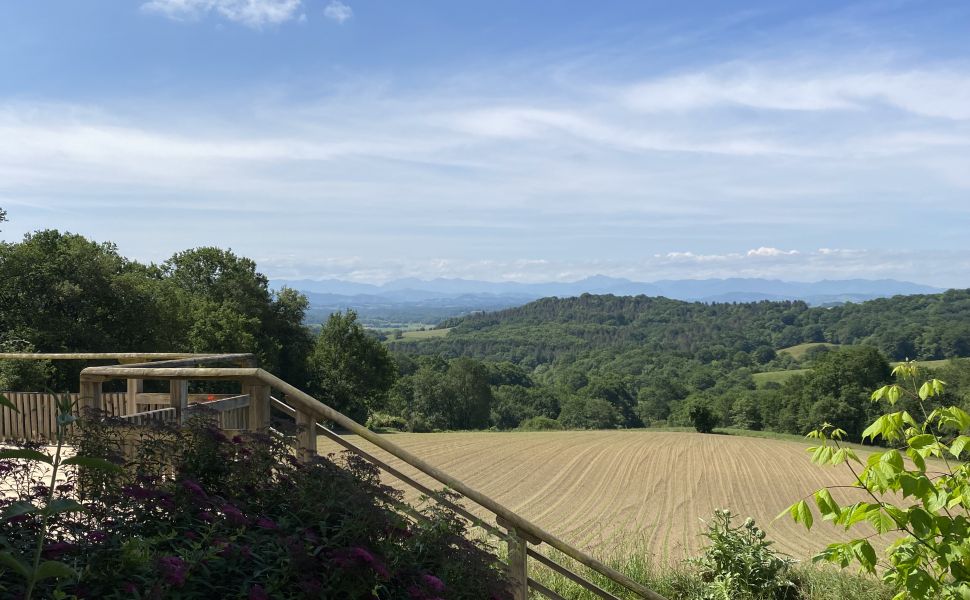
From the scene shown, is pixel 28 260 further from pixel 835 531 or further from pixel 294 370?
pixel 835 531

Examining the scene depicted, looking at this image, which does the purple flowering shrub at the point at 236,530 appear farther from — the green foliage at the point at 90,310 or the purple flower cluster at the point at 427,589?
the green foliage at the point at 90,310

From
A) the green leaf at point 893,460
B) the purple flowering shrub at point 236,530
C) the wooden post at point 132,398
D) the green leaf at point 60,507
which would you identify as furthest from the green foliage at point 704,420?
the green leaf at point 60,507

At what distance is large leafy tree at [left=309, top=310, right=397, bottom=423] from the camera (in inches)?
1750

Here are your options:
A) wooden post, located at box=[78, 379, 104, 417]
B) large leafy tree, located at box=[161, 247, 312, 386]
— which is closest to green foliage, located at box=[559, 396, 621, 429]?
large leafy tree, located at box=[161, 247, 312, 386]

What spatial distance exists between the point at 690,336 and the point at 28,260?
157545mm

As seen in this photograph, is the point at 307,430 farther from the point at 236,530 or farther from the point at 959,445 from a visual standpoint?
the point at 959,445

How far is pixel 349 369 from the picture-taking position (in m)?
45.3

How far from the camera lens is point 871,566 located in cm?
329

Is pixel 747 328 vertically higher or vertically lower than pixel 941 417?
lower

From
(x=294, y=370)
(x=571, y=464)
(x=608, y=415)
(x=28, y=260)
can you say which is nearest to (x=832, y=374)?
(x=608, y=415)

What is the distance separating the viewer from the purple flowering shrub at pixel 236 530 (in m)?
2.28

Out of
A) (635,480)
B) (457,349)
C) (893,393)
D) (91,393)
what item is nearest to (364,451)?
(91,393)

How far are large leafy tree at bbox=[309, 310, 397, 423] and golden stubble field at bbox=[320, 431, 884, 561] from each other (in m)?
8.10

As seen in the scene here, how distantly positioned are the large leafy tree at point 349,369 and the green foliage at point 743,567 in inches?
1547
